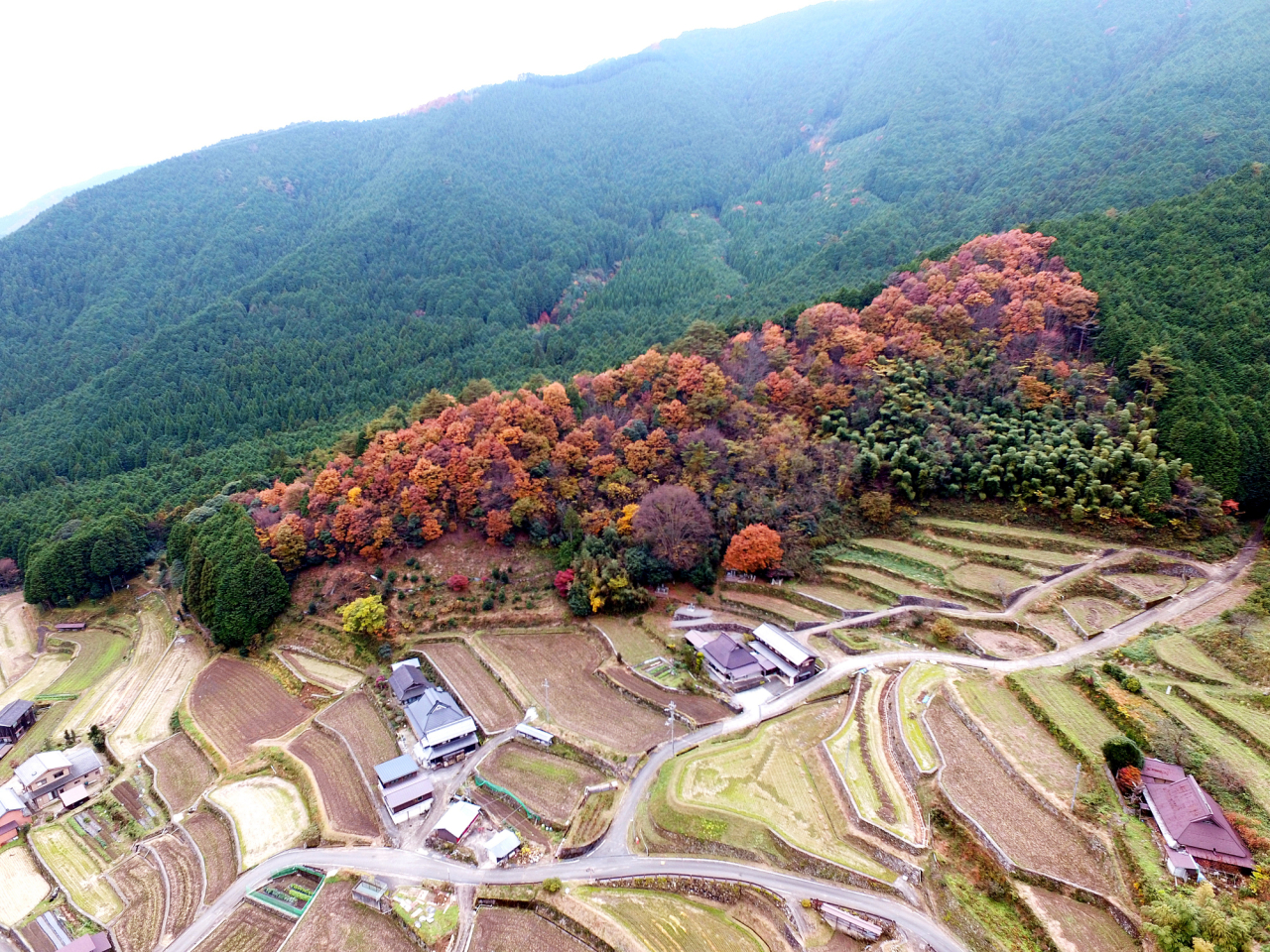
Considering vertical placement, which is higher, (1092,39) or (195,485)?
(1092,39)

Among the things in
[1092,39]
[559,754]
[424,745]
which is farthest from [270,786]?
[1092,39]

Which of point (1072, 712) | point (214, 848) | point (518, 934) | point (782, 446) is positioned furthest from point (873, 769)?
point (214, 848)

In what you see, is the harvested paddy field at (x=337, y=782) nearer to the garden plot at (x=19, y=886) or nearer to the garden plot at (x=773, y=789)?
the garden plot at (x=19, y=886)

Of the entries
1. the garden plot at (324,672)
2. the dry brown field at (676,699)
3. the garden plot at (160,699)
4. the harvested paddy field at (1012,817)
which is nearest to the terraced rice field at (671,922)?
the dry brown field at (676,699)

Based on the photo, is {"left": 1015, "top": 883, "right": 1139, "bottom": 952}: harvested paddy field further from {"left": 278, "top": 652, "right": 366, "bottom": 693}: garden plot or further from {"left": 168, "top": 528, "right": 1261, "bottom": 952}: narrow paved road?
Result: {"left": 278, "top": 652, "right": 366, "bottom": 693}: garden plot

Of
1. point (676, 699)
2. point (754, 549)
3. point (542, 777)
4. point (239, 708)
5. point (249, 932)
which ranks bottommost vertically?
point (676, 699)

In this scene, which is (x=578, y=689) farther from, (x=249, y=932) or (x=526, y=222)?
(x=526, y=222)

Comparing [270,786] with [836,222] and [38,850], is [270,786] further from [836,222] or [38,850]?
[836,222]
